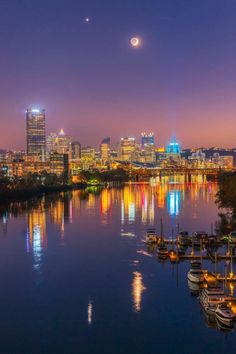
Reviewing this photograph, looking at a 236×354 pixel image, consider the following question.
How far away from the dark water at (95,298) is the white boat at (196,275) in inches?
6.3

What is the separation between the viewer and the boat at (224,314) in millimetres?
5785

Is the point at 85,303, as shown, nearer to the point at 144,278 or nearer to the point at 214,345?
the point at 144,278

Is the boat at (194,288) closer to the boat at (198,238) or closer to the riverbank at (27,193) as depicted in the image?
the boat at (198,238)

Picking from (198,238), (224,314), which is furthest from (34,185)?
(224,314)

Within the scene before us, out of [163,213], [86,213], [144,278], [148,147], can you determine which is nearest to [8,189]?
[86,213]

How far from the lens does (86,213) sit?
17.1 m

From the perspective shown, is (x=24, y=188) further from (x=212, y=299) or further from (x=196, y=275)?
(x=212, y=299)

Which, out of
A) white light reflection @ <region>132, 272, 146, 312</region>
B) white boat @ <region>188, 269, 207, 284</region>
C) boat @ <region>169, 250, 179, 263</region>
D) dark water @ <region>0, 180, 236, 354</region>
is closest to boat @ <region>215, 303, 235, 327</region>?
dark water @ <region>0, 180, 236, 354</region>

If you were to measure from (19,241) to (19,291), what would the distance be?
4197mm

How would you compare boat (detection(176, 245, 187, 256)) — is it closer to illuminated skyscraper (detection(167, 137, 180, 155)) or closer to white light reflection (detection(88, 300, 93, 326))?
white light reflection (detection(88, 300, 93, 326))

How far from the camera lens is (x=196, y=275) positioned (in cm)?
749

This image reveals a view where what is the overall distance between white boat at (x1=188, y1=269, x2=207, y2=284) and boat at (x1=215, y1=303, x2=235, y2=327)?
4.36ft

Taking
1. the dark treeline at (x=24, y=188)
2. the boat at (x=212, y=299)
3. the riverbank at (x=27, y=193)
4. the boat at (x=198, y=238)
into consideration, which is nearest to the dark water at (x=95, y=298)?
the boat at (x=212, y=299)

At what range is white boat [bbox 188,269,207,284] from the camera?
24.2ft
